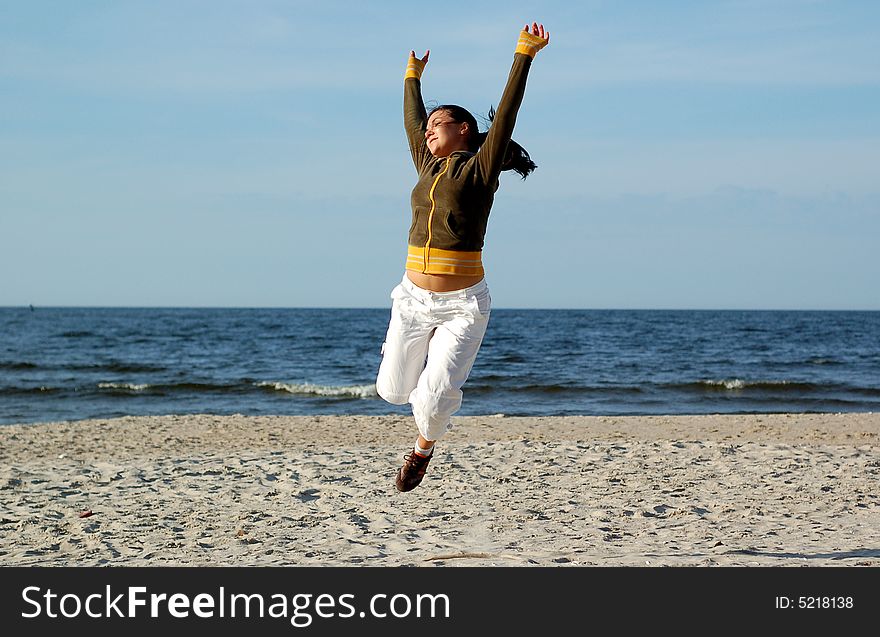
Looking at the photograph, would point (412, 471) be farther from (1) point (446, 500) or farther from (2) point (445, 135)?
(1) point (446, 500)

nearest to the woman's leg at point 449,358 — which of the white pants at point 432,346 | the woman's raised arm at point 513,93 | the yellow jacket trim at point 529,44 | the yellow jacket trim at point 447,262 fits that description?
the white pants at point 432,346

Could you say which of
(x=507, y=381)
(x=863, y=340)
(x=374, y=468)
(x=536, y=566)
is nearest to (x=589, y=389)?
(x=507, y=381)

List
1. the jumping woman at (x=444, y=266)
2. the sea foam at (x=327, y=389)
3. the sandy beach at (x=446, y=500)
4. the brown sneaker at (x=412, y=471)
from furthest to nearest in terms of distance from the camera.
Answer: the sea foam at (x=327, y=389) < the sandy beach at (x=446, y=500) < the brown sneaker at (x=412, y=471) < the jumping woman at (x=444, y=266)

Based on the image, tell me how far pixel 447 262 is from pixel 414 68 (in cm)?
142

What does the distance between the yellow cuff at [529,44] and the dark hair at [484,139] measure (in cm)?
41

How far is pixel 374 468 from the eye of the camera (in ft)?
34.8

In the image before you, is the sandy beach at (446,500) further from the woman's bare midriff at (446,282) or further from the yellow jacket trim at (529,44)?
the yellow jacket trim at (529,44)

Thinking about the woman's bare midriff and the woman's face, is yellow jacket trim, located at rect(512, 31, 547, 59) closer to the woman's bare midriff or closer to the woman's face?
the woman's face

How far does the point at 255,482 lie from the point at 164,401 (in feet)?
41.9

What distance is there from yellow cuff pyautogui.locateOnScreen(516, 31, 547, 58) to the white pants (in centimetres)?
124

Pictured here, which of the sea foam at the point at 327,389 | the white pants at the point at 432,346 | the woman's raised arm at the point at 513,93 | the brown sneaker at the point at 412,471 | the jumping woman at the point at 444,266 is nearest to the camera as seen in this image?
the woman's raised arm at the point at 513,93

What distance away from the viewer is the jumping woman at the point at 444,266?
496 centimetres

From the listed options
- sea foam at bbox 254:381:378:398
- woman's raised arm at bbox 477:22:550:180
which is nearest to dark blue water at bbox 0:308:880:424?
sea foam at bbox 254:381:378:398

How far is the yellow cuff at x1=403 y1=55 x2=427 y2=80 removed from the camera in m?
5.69
